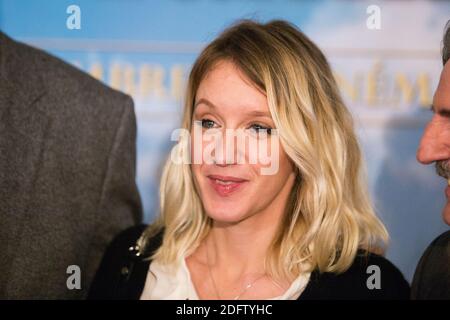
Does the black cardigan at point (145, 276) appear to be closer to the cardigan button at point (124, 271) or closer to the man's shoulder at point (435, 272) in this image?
the cardigan button at point (124, 271)

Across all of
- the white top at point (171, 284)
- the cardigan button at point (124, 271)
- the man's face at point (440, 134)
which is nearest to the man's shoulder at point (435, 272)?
the man's face at point (440, 134)

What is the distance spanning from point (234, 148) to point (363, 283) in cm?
44

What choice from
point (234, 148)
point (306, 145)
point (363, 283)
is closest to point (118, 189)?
point (234, 148)

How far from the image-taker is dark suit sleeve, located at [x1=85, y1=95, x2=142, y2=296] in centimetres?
170

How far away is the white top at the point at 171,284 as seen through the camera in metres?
1.49

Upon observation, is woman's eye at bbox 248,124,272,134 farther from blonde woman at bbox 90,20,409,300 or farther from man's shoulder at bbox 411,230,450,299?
man's shoulder at bbox 411,230,450,299

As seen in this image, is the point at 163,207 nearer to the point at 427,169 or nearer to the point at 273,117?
the point at 273,117

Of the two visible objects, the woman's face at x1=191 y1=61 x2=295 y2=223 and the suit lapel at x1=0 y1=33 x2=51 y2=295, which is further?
the suit lapel at x1=0 y1=33 x2=51 y2=295

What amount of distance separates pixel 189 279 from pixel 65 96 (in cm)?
57

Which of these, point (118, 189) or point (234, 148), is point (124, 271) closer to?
point (118, 189)

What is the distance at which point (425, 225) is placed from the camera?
1.51 meters

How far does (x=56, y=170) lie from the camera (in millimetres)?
1612

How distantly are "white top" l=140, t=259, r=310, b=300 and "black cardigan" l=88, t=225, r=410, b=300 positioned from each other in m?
0.02

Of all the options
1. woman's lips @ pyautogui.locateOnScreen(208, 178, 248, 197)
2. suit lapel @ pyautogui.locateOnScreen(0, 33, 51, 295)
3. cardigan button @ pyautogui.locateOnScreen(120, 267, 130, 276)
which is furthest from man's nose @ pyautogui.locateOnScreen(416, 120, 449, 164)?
suit lapel @ pyautogui.locateOnScreen(0, 33, 51, 295)
